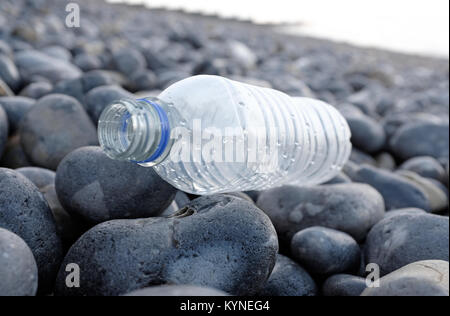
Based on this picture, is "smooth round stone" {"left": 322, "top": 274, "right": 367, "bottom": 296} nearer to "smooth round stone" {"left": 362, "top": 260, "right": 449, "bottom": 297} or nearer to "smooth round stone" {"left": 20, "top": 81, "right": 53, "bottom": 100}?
"smooth round stone" {"left": 362, "top": 260, "right": 449, "bottom": 297}

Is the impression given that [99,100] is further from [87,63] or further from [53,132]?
[87,63]

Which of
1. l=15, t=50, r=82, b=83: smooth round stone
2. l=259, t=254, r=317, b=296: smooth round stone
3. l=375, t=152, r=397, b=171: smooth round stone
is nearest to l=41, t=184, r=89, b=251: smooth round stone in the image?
l=259, t=254, r=317, b=296: smooth round stone

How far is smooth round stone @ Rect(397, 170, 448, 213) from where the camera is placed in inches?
117

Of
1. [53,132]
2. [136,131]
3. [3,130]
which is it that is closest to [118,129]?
[136,131]

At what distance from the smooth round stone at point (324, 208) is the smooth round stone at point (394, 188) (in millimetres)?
462

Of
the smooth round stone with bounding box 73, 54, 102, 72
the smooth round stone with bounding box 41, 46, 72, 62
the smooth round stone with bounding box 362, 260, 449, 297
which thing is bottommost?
the smooth round stone with bounding box 73, 54, 102, 72

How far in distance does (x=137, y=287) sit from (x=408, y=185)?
6.50ft

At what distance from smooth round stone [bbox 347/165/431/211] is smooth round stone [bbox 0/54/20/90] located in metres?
2.62

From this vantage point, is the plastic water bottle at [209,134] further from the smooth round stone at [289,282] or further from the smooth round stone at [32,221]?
the smooth round stone at [289,282]

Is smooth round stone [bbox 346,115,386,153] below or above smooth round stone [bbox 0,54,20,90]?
below

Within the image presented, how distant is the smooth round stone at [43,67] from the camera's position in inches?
164

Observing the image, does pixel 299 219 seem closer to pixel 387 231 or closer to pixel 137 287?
pixel 387 231

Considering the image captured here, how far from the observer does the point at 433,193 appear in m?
3.01
